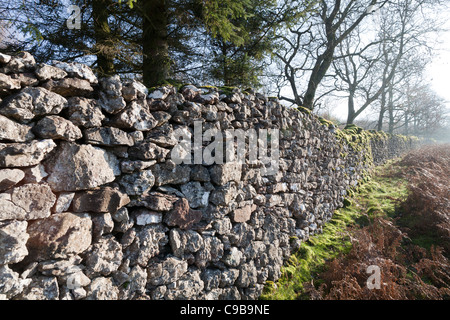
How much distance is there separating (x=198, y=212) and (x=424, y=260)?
3921 millimetres

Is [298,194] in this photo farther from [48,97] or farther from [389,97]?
[389,97]

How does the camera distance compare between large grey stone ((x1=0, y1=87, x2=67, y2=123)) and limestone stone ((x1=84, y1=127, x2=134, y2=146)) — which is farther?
limestone stone ((x1=84, y1=127, x2=134, y2=146))

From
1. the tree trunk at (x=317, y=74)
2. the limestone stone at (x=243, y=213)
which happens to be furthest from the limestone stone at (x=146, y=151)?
the tree trunk at (x=317, y=74)

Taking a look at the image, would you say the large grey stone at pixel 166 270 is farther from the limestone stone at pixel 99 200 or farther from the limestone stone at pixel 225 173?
the limestone stone at pixel 225 173

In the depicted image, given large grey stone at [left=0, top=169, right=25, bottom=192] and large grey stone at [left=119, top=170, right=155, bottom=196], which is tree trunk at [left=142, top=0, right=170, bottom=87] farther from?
large grey stone at [left=0, top=169, right=25, bottom=192]

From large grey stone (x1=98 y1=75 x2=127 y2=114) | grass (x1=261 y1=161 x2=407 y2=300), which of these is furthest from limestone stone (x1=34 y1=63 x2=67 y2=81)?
grass (x1=261 y1=161 x2=407 y2=300)

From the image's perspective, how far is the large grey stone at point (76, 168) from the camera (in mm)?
1952

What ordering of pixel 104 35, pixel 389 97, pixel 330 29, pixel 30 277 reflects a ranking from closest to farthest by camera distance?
pixel 30 277 < pixel 104 35 < pixel 330 29 < pixel 389 97

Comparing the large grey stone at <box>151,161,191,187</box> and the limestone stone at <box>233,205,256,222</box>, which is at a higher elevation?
the large grey stone at <box>151,161,191,187</box>

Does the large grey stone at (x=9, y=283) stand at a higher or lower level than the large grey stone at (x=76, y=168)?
lower

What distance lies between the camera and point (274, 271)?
3756mm

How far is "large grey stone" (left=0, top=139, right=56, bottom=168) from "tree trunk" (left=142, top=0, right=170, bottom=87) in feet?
10.1

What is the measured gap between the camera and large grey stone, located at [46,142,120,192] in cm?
195

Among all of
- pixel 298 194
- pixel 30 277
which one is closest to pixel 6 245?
pixel 30 277
